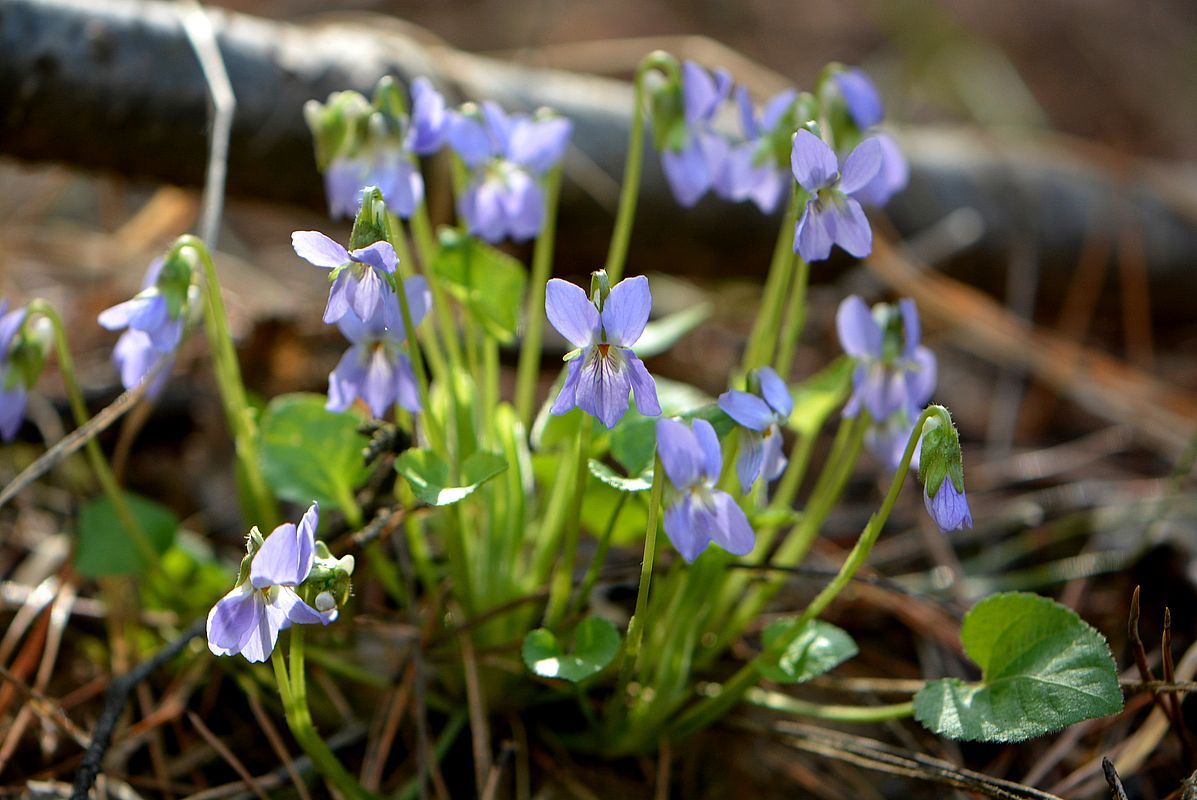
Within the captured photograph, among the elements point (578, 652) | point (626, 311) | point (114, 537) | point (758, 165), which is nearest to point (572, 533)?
point (578, 652)

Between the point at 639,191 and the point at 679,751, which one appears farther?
the point at 639,191

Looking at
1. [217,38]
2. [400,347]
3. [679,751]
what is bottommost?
[679,751]

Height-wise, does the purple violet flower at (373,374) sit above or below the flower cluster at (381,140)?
below

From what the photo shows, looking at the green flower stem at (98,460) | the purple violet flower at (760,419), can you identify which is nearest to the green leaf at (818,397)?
the purple violet flower at (760,419)

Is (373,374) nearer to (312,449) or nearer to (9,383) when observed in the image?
(312,449)

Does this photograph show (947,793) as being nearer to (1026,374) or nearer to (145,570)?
(145,570)

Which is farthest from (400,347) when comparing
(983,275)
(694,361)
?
(983,275)

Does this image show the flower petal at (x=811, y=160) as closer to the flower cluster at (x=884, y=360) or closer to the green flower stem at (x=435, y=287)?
the flower cluster at (x=884, y=360)
